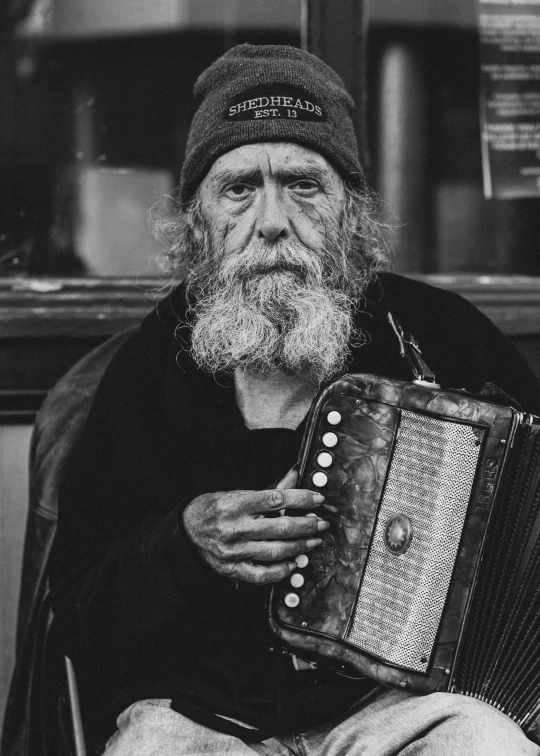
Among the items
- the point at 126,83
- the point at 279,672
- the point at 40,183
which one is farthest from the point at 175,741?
the point at 126,83

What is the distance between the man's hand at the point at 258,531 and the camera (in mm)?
1867

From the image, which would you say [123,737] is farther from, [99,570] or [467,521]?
[467,521]

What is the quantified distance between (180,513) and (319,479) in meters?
0.31

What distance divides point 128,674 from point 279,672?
14.7 inches

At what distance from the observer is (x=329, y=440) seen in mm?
1899

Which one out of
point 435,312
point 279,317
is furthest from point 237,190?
point 435,312

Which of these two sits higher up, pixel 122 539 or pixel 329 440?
pixel 329 440

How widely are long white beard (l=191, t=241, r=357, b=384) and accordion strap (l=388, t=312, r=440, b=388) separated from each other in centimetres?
11

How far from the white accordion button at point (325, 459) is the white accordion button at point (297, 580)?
0.23 metres

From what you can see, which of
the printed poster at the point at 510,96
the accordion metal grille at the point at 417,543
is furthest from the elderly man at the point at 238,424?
the printed poster at the point at 510,96

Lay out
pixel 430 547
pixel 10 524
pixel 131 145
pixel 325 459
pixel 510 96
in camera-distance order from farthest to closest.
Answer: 1. pixel 510 96
2. pixel 131 145
3. pixel 10 524
4. pixel 325 459
5. pixel 430 547

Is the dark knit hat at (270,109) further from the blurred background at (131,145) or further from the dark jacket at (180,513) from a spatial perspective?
the blurred background at (131,145)

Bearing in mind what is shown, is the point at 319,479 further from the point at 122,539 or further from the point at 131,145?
the point at 131,145

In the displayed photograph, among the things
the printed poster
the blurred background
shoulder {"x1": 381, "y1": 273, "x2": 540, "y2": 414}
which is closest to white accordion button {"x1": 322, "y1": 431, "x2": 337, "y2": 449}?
shoulder {"x1": 381, "y1": 273, "x2": 540, "y2": 414}
